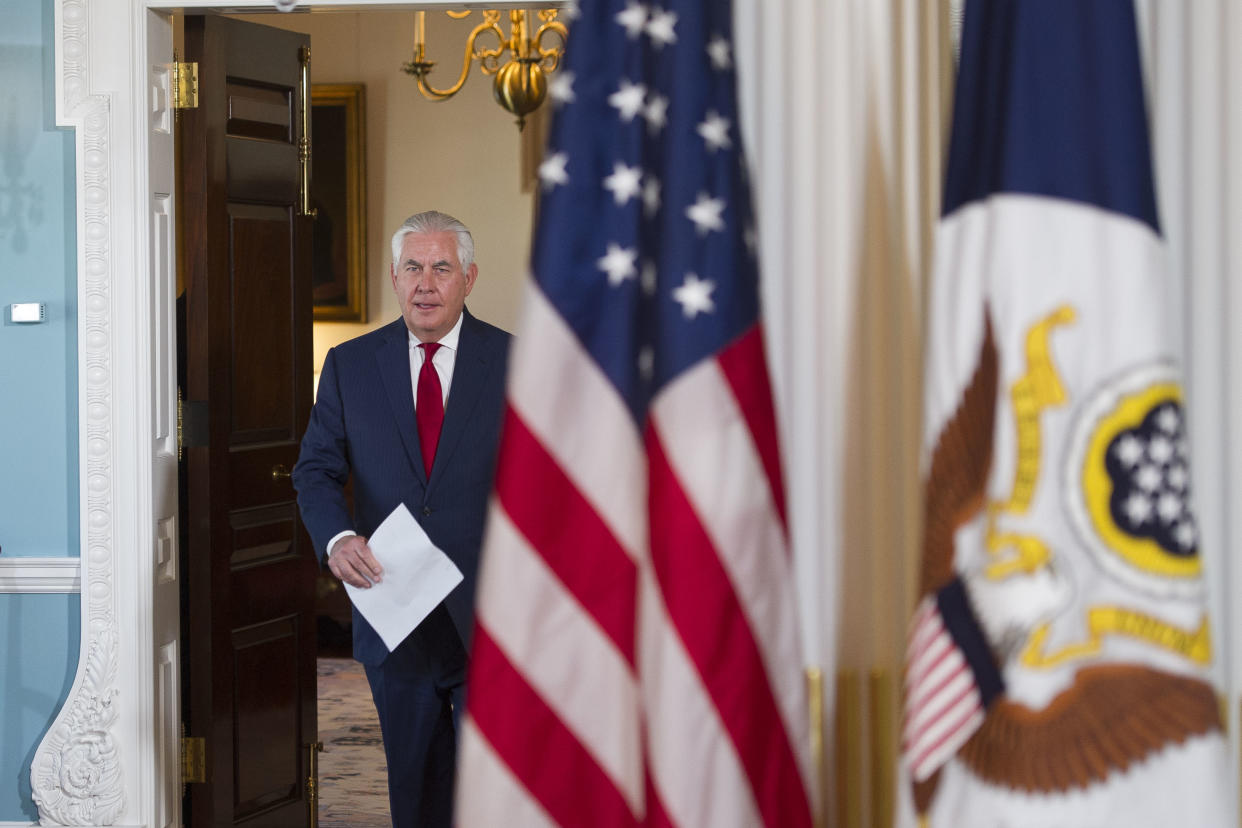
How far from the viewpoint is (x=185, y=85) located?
3.70 metres

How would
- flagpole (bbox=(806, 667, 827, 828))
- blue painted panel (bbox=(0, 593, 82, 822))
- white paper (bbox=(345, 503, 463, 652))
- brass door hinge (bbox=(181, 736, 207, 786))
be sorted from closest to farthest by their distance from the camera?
flagpole (bbox=(806, 667, 827, 828)) → white paper (bbox=(345, 503, 463, 652)) → blue painted panel (bbox=(0, 593, 82, 822)) → brass door hinge (bbox=(181, 736, 207, 786))

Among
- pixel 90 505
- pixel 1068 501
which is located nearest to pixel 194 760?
pixel 90 505

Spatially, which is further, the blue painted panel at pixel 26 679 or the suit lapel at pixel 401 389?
the blue painted panel at pixel 26 679

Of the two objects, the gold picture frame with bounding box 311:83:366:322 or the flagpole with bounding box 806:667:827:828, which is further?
the gold picture frame with bounding box 311:83:366:322

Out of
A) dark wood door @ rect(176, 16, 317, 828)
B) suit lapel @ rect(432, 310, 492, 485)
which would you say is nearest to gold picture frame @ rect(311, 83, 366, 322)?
dark wood door @ rect(176, 16, 317, 828)

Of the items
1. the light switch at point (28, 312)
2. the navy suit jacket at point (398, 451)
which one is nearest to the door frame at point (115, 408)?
the light switch at point (28, 312)

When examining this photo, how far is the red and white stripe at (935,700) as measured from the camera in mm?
1656

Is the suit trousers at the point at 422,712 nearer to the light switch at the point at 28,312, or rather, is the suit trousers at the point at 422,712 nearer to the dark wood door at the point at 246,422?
→ the dark wood door at the point at 246,422

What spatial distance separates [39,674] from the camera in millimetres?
3641

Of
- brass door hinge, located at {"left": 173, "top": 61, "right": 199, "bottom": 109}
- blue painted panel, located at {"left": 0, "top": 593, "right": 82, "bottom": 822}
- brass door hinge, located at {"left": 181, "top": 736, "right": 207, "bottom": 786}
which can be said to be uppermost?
brass door hinge, located at {"left": 173, "top": 61, "right": 199, "bottom": 109}

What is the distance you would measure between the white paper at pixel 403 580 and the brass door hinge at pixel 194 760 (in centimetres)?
108

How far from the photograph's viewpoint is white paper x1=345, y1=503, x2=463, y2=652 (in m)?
3.02

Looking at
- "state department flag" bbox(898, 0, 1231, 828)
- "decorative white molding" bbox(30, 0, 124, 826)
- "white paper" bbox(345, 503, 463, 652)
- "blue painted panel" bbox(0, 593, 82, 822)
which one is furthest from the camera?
"blue painted panel" bbox(0, 593, 82, 822)

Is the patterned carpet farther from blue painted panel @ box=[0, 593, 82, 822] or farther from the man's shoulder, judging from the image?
the man's shoulder
